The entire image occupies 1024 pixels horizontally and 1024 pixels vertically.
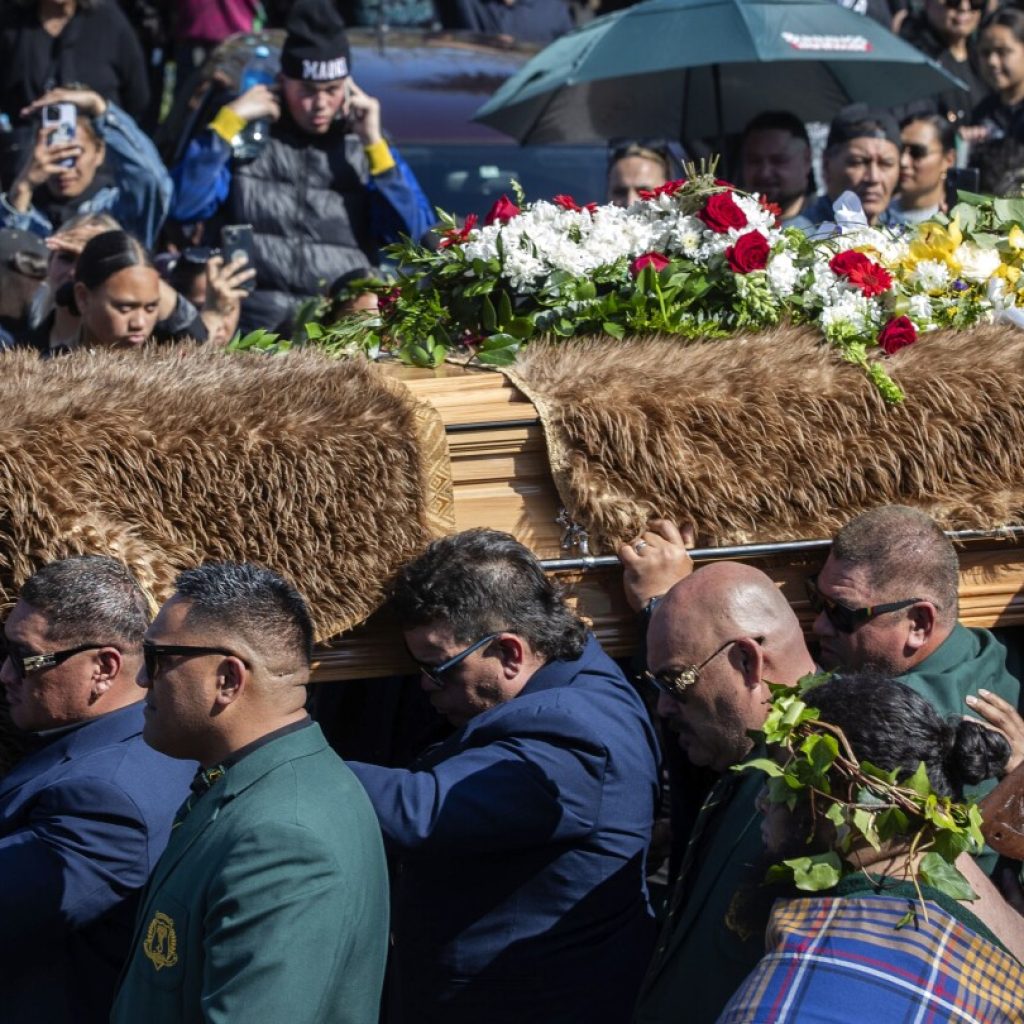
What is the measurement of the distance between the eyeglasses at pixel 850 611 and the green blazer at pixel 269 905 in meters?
1.30

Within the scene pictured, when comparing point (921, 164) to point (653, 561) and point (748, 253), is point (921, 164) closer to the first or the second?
point (748, 253)

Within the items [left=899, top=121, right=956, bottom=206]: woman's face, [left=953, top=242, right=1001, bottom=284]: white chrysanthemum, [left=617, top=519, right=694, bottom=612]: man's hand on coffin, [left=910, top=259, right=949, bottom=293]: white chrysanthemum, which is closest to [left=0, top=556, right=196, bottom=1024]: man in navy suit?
[left=617, top=519, right=694, bottom=612]: man's hand on coffin

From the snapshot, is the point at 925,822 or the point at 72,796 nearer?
the point at 925,822

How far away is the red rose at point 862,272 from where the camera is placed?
3.90 metres

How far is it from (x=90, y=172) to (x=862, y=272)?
399 centimetres

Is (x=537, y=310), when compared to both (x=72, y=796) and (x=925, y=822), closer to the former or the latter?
(x=72, y=796)

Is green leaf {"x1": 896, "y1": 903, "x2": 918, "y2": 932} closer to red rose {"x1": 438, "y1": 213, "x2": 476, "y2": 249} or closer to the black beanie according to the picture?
red rose {"x1": 438, "y1": 213, "x2": 476, "y2": 249}

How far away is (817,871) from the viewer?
2.28 metres

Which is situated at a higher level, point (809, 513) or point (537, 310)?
point (537, 310)

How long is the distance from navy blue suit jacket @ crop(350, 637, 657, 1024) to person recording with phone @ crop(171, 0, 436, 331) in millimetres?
3696

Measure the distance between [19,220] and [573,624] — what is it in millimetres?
4019

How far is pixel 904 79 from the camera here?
23.9 feet

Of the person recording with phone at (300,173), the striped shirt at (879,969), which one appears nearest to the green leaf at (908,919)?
the striped shirt at (879,969)

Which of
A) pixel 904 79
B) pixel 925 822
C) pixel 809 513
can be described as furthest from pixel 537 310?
pixel 904 79
